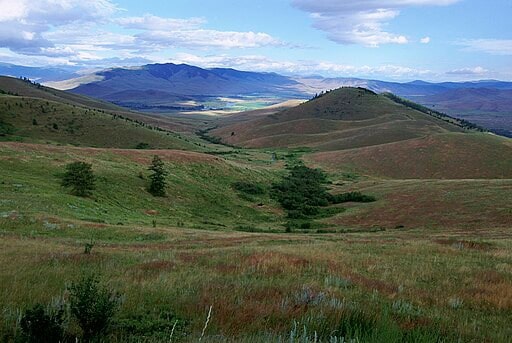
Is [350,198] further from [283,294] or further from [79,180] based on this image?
[283,294]

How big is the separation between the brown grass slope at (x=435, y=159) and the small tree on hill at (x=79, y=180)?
60.8m

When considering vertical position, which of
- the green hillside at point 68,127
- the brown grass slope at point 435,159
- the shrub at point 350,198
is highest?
the green hillside at point 68,127

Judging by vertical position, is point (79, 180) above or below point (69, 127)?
below

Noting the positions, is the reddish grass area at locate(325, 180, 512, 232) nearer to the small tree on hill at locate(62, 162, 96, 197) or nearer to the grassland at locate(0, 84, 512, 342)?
the grassland at locate(0, 84, 512, 342)

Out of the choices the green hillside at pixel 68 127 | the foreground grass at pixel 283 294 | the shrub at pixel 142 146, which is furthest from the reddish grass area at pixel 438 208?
the green hillside at pixel 68 127

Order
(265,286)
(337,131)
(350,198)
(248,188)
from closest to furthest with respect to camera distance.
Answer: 1. (265,286)
2. (350,198)
3. (248,188)
4. (337,131)

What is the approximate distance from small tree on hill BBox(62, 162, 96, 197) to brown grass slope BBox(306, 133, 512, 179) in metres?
60.8

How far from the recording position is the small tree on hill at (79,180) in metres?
36.9

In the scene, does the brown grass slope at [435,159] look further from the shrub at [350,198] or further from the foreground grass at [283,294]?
the foreground grass at [283,294]

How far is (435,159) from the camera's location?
286 ft

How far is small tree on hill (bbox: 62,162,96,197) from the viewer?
36.9 metres

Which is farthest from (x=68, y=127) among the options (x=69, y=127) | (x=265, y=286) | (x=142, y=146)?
(x=265, y=286)

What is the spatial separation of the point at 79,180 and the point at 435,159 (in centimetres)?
7177

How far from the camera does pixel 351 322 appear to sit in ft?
18.8
